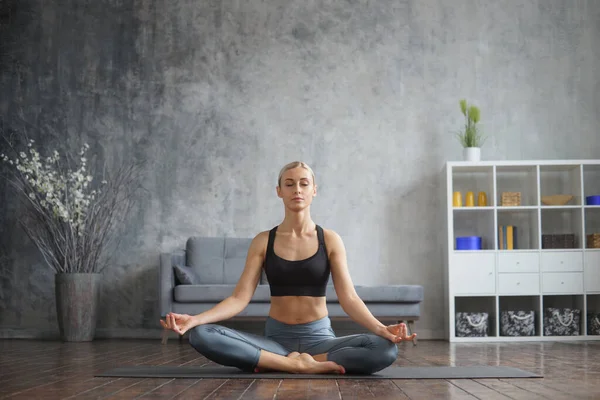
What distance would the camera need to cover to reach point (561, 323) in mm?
6359

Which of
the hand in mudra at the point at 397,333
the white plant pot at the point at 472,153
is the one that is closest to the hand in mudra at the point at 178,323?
the hand in mudra at the point at 397,333

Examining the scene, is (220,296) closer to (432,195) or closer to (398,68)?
(432,195)

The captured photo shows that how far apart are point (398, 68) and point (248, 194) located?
1.87 metres

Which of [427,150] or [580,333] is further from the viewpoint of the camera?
[427,150]

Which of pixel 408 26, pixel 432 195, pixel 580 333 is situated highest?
pixel 408 26

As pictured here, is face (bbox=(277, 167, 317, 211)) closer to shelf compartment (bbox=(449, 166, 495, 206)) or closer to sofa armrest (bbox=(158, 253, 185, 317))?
sofa armrest (bbox=(158, 253, 185, 317))

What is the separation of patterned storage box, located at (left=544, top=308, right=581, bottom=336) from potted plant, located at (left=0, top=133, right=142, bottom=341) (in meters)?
3.90

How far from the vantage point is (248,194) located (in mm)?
6996

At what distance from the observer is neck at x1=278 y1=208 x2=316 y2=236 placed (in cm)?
327

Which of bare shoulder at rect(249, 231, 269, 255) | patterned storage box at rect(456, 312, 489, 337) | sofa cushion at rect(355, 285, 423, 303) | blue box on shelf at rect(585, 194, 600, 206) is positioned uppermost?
blue box on shelf at rect(585, 194, 600, 206)

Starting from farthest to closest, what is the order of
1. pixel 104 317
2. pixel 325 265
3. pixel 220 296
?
pixel 104 317, pixel 220 296, pixel 325 265

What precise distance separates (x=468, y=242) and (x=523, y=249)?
0.49 metres

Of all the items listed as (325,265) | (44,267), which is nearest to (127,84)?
(44,267)

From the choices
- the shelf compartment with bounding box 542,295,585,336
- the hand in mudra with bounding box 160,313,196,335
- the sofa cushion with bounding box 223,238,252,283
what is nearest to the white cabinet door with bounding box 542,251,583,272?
the shelf compartment with bounding box 542,295,585,336
